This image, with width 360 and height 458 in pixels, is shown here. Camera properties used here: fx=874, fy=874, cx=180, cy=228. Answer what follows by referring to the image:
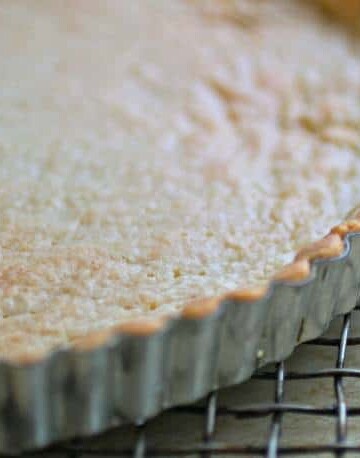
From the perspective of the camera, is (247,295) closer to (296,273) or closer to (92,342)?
(296,273)

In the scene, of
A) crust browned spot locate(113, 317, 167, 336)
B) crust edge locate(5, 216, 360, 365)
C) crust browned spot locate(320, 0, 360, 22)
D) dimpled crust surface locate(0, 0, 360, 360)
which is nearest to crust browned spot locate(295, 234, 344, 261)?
crust edge locate(5, 216, 360, 365)

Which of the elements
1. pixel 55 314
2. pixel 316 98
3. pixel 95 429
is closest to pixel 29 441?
pixel 95 429

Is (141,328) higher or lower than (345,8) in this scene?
lower

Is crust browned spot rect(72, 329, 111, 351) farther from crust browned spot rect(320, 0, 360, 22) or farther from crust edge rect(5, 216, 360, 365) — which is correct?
crust browned spot rect(320, 0, 360, 22)

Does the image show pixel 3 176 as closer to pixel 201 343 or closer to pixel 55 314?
pixel 55 314

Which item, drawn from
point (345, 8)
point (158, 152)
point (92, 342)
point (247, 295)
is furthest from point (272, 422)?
point (345, 8)

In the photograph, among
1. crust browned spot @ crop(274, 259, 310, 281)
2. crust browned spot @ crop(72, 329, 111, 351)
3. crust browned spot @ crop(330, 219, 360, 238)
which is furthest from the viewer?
crust browned spot @ crop(330, 219, 360, 238)

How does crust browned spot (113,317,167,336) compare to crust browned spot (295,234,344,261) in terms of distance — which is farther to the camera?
crust browned spot (295,234,344,261)
